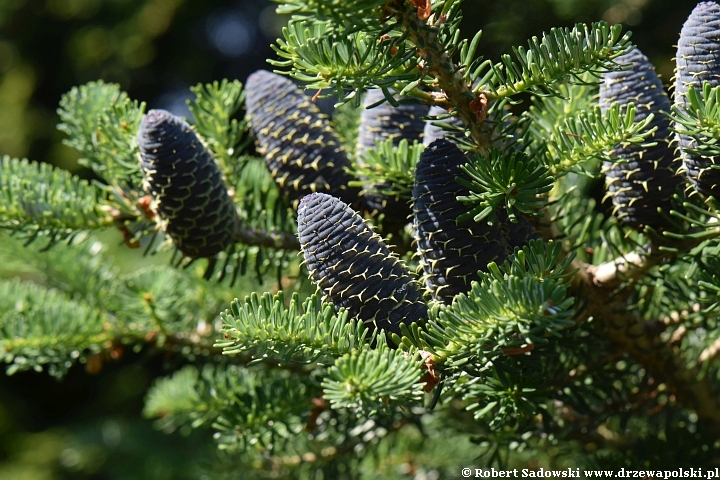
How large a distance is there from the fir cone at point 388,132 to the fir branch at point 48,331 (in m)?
0.39

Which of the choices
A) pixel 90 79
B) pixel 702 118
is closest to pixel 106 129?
pixel 702 118

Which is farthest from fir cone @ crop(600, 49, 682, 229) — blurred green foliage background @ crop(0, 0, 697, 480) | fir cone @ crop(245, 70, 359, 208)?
blurred green foliage background @ crop(0, 0, 697, 480)

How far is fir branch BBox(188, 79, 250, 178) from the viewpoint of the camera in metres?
0.76

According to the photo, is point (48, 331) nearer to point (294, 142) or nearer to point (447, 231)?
point (294, 142)

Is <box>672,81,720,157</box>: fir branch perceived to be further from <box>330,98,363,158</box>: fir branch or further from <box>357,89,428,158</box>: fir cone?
<box>330,98,363,158</box>: fir branch

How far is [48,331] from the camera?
81 centimetres

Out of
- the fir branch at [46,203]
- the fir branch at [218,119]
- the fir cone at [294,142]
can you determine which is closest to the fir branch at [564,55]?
the fir cone at [294,142]

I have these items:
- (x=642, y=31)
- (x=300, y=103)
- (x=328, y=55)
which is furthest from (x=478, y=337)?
(x=642, y=31)

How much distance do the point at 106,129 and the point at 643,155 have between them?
536 millimetres

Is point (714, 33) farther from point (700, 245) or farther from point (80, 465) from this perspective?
point (80, 465)

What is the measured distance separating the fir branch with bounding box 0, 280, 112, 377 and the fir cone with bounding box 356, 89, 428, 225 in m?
0.39

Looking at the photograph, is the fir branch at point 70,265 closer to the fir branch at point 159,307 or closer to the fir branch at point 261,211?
the fir branch at point 159,307

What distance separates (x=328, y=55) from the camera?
0.47 meters

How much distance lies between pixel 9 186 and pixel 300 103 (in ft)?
1.04
